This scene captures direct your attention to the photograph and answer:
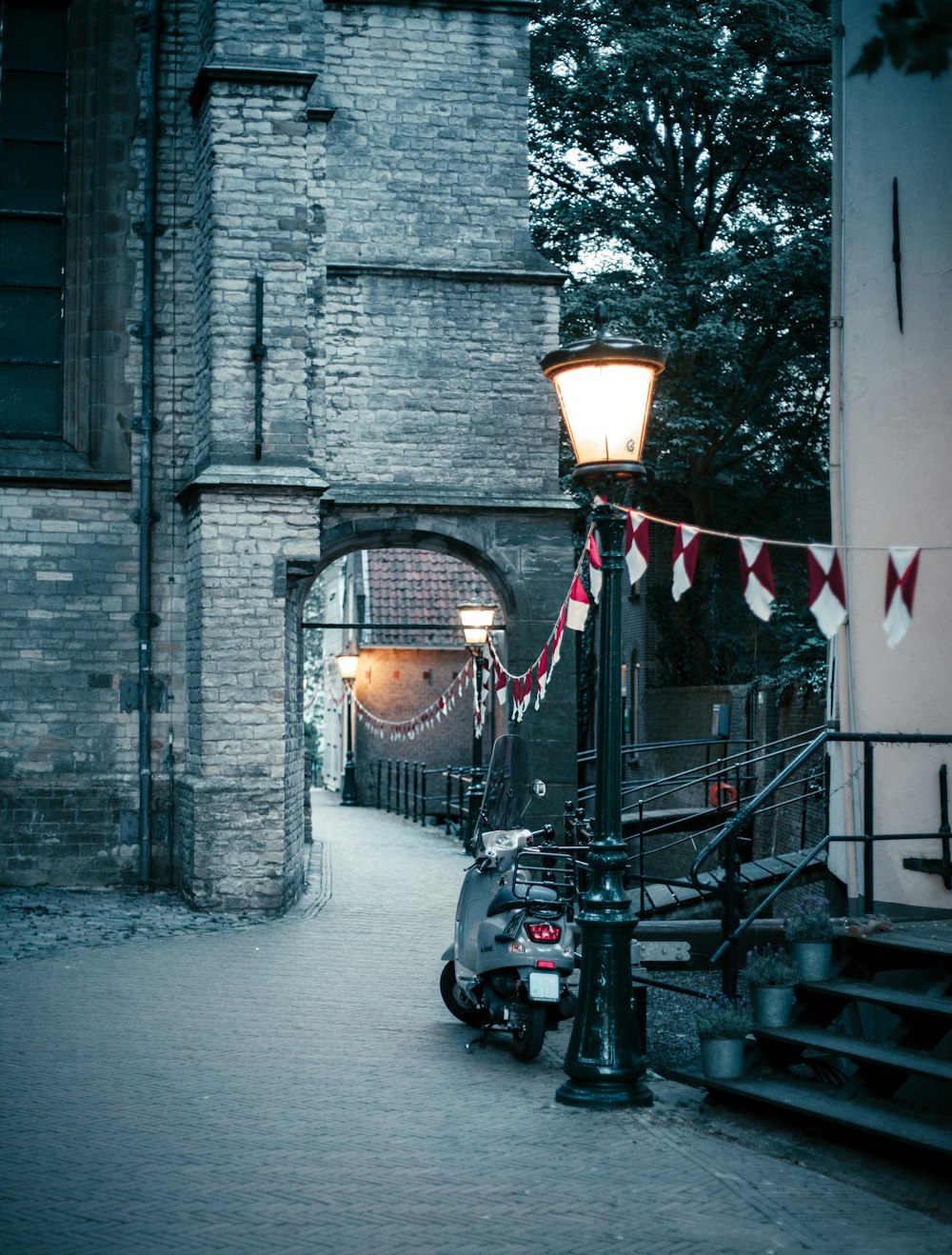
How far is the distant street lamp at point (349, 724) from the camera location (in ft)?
99.7

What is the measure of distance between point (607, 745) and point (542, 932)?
1313mm

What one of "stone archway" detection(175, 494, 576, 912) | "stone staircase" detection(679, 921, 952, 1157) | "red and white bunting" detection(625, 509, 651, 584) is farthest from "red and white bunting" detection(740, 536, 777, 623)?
"stone archway" detection(175, 494, 576, 912)

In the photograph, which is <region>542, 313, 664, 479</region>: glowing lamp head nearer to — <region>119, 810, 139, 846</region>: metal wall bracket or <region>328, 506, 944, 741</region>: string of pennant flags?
<region>328, 506, 944, 741</region>: string of pennant flags

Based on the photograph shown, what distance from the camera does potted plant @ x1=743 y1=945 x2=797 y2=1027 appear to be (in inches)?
273

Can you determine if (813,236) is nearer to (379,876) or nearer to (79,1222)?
(379,876)

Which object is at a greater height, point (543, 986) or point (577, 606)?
point (577, 606)

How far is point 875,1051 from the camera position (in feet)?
21.1

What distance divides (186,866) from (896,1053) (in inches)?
353

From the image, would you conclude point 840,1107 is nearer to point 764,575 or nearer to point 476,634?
point 764,575

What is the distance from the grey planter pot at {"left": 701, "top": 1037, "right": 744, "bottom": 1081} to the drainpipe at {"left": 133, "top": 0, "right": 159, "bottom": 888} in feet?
30.1

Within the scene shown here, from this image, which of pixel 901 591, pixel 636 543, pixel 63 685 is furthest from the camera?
pixel 63 685

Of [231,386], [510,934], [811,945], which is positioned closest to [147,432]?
[231,386]

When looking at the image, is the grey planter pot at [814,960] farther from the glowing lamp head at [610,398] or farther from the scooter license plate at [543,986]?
the glowing lamp head at [610,398]

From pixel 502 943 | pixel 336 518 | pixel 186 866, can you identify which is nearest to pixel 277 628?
pixel 186 866
